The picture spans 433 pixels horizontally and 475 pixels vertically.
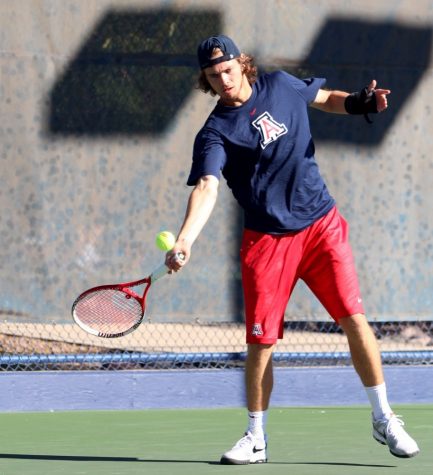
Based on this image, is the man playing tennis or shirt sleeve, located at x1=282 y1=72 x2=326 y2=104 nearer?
the man playing tennis

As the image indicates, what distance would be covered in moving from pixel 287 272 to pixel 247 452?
0.74m

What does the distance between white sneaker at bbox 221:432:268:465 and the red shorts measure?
40cm

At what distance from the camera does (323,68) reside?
7.99 meters

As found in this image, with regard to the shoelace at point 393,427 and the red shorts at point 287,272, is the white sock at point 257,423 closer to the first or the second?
the red shorts at point 287,272

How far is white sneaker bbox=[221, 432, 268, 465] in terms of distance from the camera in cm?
540

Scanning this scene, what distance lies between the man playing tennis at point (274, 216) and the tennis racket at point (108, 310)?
471 millimetres

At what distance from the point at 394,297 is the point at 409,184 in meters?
0.68

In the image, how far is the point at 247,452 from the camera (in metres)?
5.42

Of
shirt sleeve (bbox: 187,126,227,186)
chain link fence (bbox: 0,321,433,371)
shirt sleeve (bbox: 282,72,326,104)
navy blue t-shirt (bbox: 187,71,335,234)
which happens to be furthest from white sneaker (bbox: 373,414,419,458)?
chain link fence (bbox: 0,321,433,371)

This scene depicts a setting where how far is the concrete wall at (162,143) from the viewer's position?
7637 millimetres

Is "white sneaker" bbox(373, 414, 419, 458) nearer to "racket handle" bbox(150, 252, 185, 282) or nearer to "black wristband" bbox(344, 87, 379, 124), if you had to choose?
"racket handle" bbox(150, 252, 185, 282)

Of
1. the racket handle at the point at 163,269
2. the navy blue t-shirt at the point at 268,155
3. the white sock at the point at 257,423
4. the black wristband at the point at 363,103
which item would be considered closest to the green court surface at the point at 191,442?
the white sock at the point at 257,423

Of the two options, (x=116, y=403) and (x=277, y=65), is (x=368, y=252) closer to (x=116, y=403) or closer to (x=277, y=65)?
(x=277, y=65)

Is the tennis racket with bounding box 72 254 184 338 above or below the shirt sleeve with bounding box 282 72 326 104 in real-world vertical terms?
below
